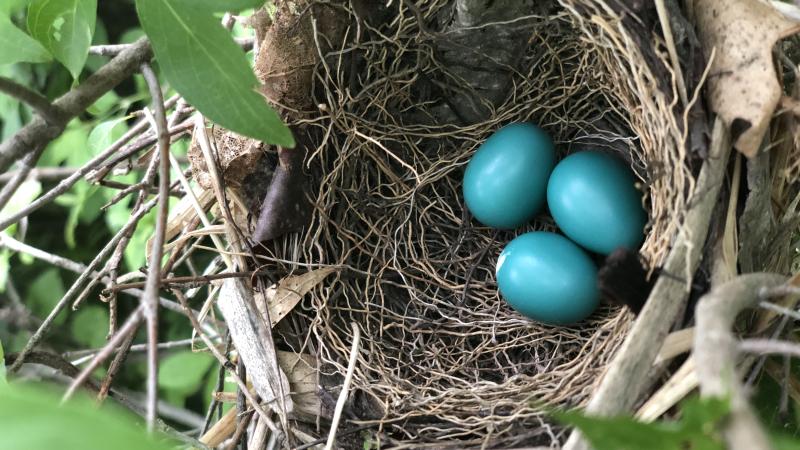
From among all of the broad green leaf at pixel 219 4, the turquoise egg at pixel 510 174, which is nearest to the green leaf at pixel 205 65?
the broad green leaf at pixel 219 4

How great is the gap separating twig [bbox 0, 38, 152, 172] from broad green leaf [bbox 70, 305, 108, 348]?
2.96ft

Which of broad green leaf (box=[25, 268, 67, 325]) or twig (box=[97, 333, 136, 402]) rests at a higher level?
twig (box=[97, 333, 136, 402])

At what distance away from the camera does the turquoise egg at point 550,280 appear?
39.7 inches

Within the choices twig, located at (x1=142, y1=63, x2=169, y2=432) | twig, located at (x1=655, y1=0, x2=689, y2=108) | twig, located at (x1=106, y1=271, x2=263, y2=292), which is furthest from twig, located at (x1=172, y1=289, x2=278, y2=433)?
twig, located at (x1=655, y1=0, x2=689, y2=108)

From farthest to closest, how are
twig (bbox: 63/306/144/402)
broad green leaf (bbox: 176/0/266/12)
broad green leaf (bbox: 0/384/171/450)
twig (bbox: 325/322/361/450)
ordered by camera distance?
twig (bbox: 325/322/361/450), broad green leaf (bbox: 176/0/266/12), twig (bbox: 63/306/144/402), broad green leaf (bbox: 0/384/171/450)

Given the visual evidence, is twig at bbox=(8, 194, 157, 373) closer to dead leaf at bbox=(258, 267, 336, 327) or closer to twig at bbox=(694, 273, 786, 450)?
dead leaf at bbox=(258, 267, 336, 327)

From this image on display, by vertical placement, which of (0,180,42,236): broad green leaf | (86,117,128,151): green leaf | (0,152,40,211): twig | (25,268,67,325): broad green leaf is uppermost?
(0,152,40,211): twig

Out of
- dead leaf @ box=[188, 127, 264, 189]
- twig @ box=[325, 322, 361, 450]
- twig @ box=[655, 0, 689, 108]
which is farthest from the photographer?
dead leaf @ box=[188, 127, 264, 189]

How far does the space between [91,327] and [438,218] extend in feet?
2.88

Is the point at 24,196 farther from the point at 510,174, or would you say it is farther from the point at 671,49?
the point at 671,49

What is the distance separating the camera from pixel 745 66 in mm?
771

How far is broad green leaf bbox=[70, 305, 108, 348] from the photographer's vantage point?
63.6 inches

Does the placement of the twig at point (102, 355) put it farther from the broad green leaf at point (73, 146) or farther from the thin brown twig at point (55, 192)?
the broad green leaf at point (73, 146)

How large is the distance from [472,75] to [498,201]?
0.66 feet
